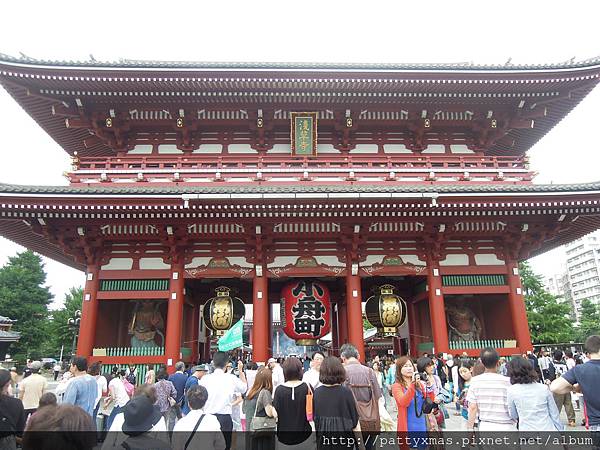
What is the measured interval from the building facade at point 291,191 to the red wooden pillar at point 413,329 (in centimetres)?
47

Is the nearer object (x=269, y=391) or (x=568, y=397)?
(x=269, y=391)

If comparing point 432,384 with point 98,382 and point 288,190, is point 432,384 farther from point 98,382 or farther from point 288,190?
point 288,190

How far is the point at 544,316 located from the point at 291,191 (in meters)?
28.0

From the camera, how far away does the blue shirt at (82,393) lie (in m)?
5.63

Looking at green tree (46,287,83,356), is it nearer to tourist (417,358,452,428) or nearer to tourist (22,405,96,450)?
tourist (417,358,452,428)

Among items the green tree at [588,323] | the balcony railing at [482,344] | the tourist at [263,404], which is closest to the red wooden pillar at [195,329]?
the balcony railing at [482,344]

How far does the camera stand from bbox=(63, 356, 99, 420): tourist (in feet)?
18.5

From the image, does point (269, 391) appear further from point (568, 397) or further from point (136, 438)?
point (568, 397)

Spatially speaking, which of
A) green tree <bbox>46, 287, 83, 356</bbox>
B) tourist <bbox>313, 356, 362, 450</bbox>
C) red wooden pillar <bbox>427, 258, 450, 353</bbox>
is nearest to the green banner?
red wooden pillar <bbox>427, 258, 450, 353</bbox>

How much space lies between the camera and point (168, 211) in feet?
37.0

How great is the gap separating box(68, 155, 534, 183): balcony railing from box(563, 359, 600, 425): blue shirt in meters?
9.62

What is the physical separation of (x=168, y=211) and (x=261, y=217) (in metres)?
2.64


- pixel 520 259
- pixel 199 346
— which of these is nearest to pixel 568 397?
pixel 520 259

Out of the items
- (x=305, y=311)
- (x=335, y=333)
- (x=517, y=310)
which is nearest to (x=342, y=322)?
(x=335, y=333)
